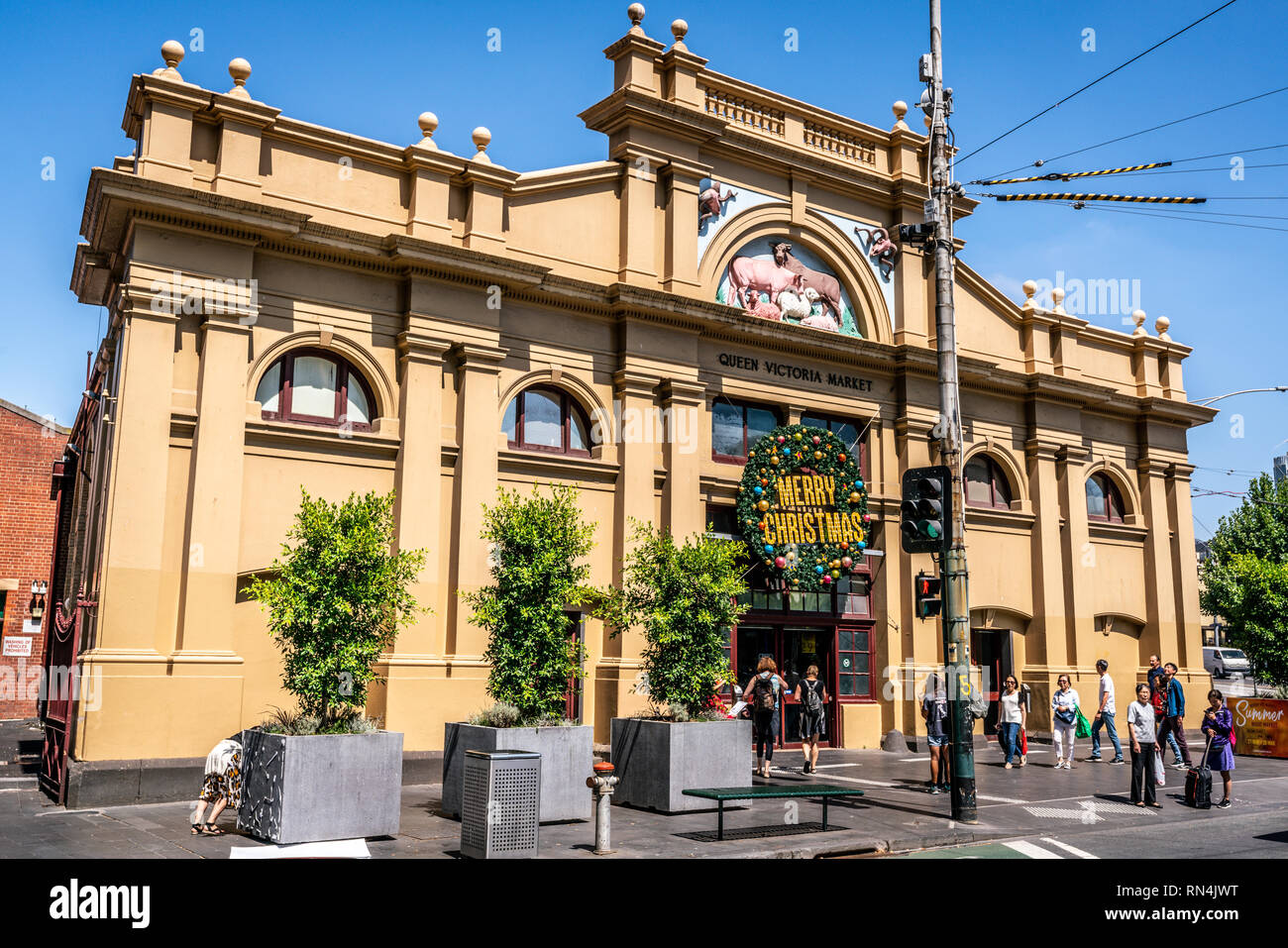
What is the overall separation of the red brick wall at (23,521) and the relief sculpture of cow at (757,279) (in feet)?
76.3

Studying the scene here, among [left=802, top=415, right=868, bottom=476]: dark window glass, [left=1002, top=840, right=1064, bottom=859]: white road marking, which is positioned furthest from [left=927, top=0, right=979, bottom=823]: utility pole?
[left=802, top=415, right=868, bottom=476]: dark window glass

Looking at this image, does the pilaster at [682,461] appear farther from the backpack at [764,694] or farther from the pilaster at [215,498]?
the pilaster at [215,498]

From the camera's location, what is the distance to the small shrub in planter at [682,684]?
589 inches

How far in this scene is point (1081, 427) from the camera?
2911cm

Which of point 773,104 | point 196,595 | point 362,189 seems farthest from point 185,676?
point 773,104

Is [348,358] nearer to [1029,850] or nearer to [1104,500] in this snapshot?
[1029,850]

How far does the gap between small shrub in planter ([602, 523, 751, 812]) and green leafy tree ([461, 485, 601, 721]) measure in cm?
135

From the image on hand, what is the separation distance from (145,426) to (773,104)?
15.2 meters

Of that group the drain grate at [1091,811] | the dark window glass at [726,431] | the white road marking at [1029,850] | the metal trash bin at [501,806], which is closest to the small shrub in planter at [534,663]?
the metal trash bin at [501,806]

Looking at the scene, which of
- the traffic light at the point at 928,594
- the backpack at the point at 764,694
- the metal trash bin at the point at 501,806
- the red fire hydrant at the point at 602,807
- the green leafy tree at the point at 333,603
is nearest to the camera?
the metal trash bin at the point at 501,806

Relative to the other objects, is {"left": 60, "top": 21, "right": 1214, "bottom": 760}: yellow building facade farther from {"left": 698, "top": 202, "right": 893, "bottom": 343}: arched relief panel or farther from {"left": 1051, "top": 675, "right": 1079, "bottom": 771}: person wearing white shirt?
{"left": 1051, "top": 675, "right": 1079, "bottom": 771}: person wearing white shirt

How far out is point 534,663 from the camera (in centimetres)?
1452

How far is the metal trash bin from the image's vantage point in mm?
10695
